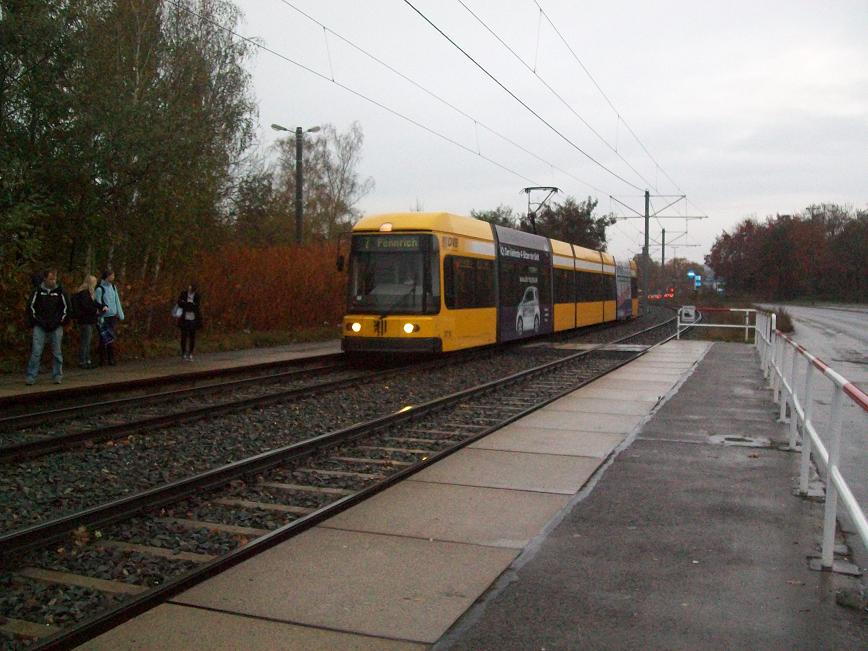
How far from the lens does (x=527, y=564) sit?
5.15m

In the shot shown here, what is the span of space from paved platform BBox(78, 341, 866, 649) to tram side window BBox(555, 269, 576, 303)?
62.2 feet

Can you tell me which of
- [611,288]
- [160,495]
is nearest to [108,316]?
[160,495]

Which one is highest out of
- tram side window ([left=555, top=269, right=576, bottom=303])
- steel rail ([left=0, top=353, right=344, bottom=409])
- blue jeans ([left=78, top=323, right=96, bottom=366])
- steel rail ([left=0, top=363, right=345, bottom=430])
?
tram side window ([left=555, top=269, right=576, bottom=303])

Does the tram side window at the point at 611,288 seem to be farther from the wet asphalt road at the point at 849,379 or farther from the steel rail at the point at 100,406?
the steel rail at the point at 100,406

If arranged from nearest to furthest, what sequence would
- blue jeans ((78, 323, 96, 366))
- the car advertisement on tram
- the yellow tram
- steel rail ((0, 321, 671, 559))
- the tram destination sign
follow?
steel rail ((0, 321, 671, 559)) → blue jeans ((78, 323, 96, 366)) → the yellow tram → the tram destination sign → the car advertisement on tram

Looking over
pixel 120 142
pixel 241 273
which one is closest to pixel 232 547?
pixel 120 142

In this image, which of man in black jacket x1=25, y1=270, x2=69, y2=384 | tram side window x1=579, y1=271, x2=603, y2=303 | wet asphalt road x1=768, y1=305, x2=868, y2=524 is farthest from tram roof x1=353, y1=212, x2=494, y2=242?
tram side window x1=579, y1=271, x2=603, y2=303

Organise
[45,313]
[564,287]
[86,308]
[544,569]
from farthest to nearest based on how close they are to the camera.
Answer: [564,287] < [86,308] < [45,313] < [544,569]

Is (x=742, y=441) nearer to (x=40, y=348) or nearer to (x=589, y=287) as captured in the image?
(x=40, y=348)

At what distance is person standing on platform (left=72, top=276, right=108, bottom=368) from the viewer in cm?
1556

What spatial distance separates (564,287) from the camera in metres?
28.6

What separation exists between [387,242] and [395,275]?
0.70 meters

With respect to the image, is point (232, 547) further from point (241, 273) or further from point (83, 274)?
point (241, 273)

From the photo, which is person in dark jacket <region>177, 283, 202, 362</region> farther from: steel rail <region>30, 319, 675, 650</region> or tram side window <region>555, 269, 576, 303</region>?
tram side window <region>555, 269, 576, 303</region>
